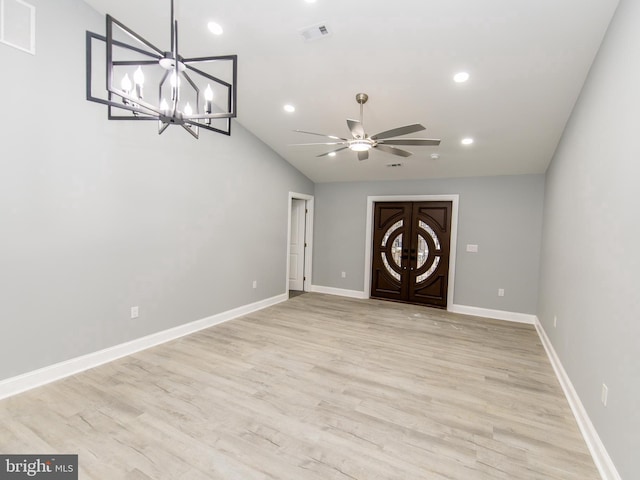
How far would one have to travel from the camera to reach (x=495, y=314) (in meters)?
5.28

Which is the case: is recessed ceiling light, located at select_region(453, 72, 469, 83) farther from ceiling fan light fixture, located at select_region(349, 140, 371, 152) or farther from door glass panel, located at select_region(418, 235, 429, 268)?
door glass panel, located at select_region(418, 235, 429, 268)

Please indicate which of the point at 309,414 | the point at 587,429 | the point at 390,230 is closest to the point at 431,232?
the point at 390,230

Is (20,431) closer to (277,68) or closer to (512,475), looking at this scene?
(512,475)

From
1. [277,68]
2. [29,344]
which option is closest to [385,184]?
[277,68]

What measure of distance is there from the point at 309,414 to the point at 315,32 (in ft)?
10.8

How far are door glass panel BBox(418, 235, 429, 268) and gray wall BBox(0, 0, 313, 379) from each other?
11.8ft

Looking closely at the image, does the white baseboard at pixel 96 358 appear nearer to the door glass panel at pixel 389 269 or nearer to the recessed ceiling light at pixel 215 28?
the door glass panel at pixel 389 269

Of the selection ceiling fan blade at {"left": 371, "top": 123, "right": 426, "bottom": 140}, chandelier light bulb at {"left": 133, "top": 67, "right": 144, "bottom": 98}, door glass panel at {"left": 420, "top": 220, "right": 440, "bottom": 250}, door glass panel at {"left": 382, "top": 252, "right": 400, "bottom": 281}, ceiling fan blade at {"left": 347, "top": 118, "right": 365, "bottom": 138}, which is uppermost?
ceiling fan blade at {"left": 347, "top": 118, "right": 365, "bottom": 138}

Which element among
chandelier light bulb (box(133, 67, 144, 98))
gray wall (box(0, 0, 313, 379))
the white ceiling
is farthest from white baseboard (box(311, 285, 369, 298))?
chandelier light bulb (box(133, 67, 144, 98))

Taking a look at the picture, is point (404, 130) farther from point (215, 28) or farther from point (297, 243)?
point (297, 243)

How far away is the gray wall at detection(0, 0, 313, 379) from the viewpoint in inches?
101

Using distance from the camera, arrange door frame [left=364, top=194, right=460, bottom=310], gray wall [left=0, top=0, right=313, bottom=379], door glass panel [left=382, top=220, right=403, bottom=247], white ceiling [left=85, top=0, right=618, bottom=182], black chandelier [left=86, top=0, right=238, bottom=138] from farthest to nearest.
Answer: door glass panel [left=382, top=220, right=403, bottom=247] → door frame [left=364, top=194, right=460, bottom=310] → gray wall [left=0, top=0, right=313, bottom=379] → white ceiling [left=85, top=0, right=618, bottom=182] → black chandelier [left=86, top=0, right=238, bottom=138]

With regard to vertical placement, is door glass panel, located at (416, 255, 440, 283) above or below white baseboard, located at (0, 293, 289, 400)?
above

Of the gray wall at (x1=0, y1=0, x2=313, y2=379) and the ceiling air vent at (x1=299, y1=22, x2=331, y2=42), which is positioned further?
the ceiling air vent at (x1=299, y1=22, x2=331, y2=42)
